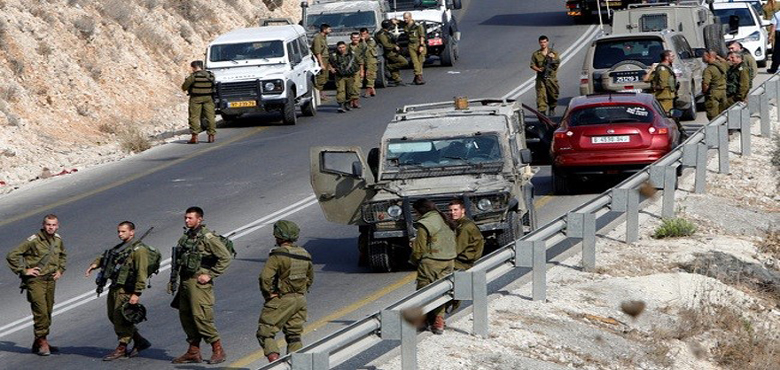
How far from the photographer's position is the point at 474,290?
12.4 metres

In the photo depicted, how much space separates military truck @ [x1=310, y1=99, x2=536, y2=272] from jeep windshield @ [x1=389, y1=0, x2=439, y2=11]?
22.2 meters

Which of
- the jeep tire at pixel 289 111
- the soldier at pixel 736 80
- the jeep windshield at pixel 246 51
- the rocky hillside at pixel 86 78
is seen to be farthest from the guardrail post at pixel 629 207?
the jeep windshield at pixel 246 51

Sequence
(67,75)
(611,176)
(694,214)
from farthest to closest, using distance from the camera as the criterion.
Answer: (67,75)
(611,176)
(694,214)

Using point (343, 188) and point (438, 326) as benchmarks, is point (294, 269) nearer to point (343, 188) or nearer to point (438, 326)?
point (438, 326)

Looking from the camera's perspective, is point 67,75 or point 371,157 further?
point 67,75

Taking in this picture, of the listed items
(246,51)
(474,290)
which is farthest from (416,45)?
(474,290)

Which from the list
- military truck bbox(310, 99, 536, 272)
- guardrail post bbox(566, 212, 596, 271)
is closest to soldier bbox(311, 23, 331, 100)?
military truck bbox(310, 99, 536, 272)

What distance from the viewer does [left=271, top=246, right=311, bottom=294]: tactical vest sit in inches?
485

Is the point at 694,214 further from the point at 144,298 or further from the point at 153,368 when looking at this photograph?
the point at 153,368

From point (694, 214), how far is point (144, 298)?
7268 millimetres

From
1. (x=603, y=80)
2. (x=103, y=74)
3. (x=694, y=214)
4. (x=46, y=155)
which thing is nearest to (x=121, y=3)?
(x=103, y=74)

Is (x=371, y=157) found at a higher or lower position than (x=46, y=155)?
higher

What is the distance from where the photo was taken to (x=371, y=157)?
18391mm

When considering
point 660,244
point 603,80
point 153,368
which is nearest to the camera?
→ point 153,368
